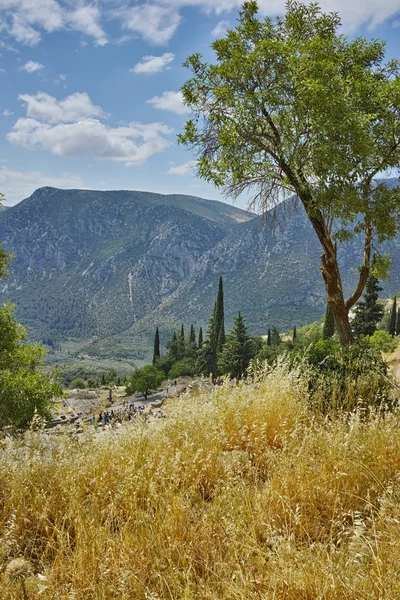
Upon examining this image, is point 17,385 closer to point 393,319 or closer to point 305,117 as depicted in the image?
point 305,117

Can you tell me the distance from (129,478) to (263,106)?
24.8 feet

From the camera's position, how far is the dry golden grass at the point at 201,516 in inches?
81.1

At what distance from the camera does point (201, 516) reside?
313cm

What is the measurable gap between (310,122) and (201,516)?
6680 millimetres

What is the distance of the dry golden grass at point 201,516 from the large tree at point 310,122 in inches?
192

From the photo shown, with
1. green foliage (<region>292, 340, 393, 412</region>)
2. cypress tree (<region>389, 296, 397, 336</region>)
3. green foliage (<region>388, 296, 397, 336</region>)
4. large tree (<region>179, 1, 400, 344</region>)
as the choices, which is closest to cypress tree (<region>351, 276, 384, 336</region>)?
cypress tree (<region>389, 296, 397, 336</region>)

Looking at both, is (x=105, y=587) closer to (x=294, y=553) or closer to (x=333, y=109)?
(x=294, y=553)

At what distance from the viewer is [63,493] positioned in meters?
3.38

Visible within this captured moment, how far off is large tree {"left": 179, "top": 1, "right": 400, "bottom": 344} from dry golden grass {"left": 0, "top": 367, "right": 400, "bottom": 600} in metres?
4.87

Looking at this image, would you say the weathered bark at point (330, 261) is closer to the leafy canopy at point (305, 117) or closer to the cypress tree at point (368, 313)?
the leafy canopy at point (305, 117)

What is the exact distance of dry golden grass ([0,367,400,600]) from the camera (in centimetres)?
206

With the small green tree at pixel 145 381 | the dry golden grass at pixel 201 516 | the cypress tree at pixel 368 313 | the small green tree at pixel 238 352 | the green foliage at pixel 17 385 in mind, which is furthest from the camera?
the small green tree at pixel 145 381

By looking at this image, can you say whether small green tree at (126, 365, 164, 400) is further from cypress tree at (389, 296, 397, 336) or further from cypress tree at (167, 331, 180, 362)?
cypress tree at (389, 296, 397, 336)

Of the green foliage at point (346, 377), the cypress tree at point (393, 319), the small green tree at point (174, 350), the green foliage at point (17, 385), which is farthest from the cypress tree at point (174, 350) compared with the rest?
the green foliage at point (346, 377)
